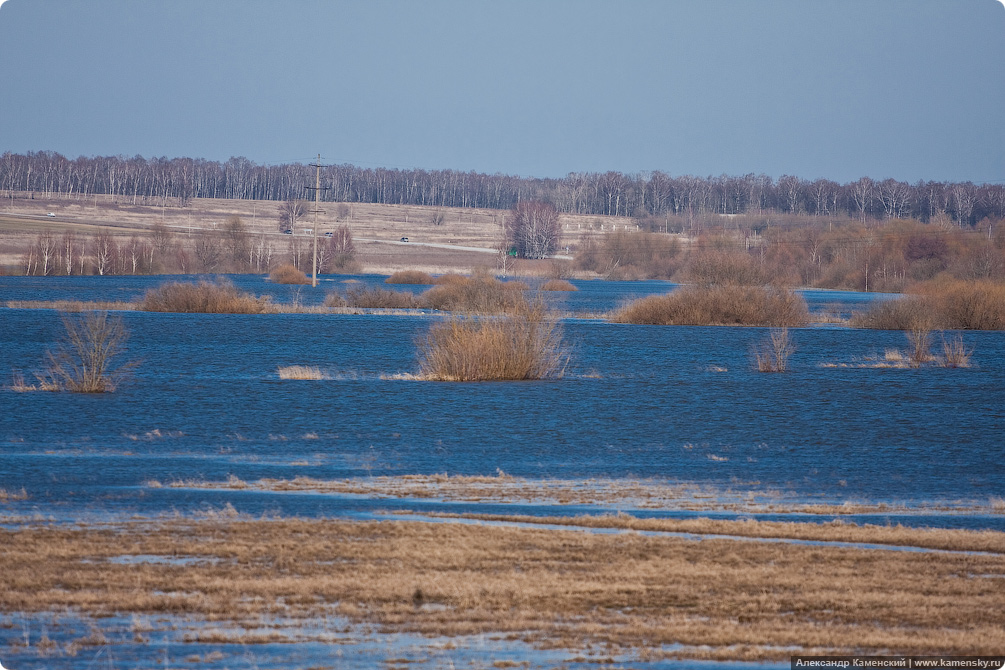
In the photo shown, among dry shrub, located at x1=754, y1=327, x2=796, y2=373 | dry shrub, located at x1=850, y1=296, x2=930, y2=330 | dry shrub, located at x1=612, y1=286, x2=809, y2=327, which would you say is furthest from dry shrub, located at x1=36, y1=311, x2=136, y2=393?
dry shrub, located at x1=850, y1=296, x2=930, y2=330

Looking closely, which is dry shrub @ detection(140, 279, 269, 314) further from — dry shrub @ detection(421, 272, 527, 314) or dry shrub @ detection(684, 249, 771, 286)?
dry shrub @ detection(684, 249, 771, 286)

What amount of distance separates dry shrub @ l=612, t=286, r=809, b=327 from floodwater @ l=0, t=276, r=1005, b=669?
13.1m

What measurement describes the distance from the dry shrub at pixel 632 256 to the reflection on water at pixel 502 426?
271 ft

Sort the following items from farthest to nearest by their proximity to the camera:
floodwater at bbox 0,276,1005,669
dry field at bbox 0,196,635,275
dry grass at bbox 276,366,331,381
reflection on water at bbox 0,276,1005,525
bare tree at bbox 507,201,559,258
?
bare tree at bbox 507,201,559,258 < dry field at bbox 0,196,635,275 < dry grass at bbox 276,366,331,381 < reflection on water at bbox 0,276,1005,525 < floodwater at bbox 0,276,1005,669

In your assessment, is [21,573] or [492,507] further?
[492,507]

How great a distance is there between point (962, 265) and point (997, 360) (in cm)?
5353

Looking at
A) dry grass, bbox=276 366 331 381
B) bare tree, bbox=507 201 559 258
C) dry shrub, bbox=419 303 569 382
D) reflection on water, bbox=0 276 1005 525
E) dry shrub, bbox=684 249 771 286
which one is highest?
bare tree, bbox=507 201 559 258

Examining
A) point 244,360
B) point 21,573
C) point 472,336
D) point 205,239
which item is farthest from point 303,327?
point 205,239

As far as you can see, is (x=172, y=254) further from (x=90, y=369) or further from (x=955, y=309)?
(x=90, y=369)

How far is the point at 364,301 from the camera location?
85.9 m

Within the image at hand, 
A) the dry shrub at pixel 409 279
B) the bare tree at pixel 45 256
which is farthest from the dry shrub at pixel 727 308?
the bare tree at pixel 45 256

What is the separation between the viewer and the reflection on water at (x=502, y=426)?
2112 centimetres

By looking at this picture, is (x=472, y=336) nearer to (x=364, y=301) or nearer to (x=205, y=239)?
(x=364, y=301)

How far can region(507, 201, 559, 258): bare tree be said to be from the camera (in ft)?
534
